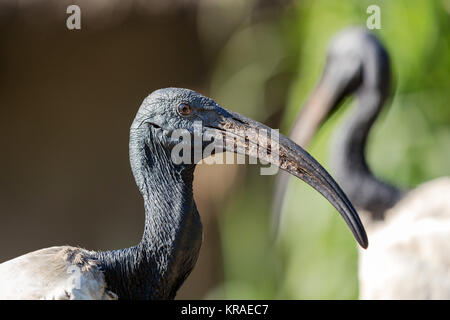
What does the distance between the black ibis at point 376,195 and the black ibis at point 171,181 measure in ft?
5.10

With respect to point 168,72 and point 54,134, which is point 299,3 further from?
point 54,134

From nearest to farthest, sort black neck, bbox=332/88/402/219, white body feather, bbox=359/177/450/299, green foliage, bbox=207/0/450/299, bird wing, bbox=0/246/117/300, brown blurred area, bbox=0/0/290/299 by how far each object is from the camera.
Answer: bird wing, bbox=0/246/117/300, white body feather, bbox=359/177/450/299, black neck, bbox=332/88/402/219, green foliage, bbox=207/0/450/299, brown blurred area, bbox=0/0/290/299

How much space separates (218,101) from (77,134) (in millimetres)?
1339

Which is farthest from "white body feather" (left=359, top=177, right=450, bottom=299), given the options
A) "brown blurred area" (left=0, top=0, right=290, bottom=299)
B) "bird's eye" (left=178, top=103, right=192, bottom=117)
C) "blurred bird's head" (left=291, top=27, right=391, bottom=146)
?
"brown blurred area" (left=0, top=0, right=290, bottom=299)

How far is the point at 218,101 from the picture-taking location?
237 inches

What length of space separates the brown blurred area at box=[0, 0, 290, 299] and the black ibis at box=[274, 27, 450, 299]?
5.68ft

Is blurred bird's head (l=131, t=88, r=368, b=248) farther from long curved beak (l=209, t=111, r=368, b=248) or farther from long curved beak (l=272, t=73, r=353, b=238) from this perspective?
long curved beak (l=272, t=73, r=353, b=238)

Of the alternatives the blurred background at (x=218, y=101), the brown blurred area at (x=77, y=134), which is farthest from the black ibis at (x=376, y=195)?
the brown blurred area at (x=77, y=134)

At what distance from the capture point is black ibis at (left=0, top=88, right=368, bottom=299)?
7.91 ft

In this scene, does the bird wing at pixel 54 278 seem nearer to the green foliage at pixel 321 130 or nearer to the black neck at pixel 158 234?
the black neck at pixel 158 234

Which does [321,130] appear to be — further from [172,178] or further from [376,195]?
[172,178]

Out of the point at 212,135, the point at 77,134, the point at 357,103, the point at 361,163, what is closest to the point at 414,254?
the point at 361,163
